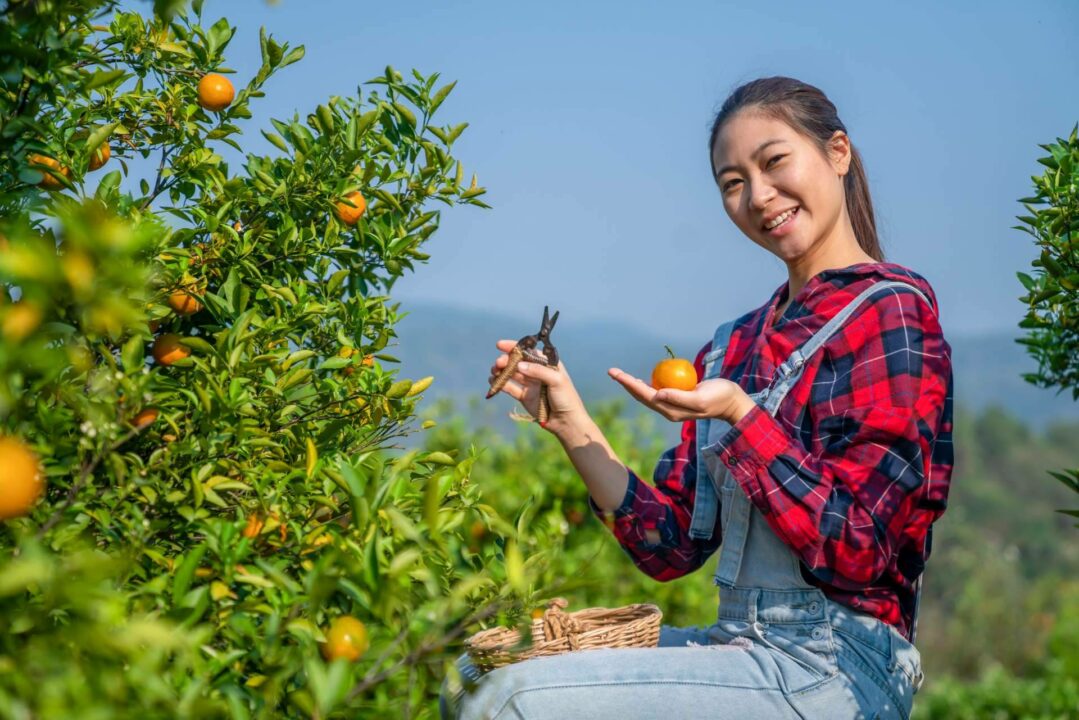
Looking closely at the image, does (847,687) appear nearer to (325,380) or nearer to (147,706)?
(325,380)

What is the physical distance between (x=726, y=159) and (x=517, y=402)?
1.95ft

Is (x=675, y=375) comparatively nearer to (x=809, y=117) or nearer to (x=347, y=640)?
(x=809, y=117)

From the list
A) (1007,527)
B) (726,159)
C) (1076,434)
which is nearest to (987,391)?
(1076,434)

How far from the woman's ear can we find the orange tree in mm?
715

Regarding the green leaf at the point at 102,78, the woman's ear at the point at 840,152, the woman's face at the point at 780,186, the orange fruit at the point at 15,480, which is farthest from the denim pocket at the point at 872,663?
the green leaf at the point at 102,78

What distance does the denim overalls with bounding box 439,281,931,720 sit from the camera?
5.31 feet

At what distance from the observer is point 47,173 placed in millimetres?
1555

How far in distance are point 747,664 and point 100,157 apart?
1290mm

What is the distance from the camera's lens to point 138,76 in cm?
189

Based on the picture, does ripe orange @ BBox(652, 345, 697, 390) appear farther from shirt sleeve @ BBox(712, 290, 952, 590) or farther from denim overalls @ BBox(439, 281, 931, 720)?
shirt sleeve @ BBox(712, 290, 952, 590)

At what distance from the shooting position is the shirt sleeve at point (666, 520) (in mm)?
2158

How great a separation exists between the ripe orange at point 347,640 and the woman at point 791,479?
47 centimetres

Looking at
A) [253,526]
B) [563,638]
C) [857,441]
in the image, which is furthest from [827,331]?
[253,526]

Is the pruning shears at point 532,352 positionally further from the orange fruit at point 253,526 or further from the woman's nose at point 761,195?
the orange fruit at point 253,526
